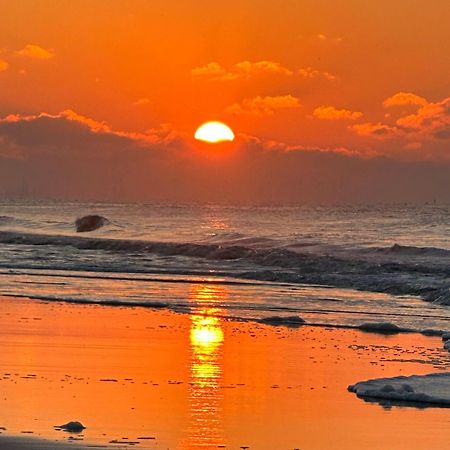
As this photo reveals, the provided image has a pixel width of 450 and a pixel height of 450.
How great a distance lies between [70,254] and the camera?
43.0 meters

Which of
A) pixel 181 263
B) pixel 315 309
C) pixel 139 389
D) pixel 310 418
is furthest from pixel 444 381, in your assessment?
pixel 181 263

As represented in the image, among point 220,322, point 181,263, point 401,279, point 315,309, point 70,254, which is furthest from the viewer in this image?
point 70,254

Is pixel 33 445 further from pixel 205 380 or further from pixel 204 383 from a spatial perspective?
pixel 205 380

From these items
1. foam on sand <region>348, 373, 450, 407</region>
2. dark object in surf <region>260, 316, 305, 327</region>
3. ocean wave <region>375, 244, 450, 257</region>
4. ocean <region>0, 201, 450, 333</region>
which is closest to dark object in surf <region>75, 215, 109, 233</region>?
ocean <region>0, 201, 450, 333</region>

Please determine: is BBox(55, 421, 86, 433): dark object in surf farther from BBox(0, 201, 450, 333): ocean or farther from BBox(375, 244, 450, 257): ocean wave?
BBox(375, 244, 450, 257): ocean wave

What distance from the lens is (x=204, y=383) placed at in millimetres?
11578

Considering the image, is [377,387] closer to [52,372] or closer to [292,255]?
[52,372]

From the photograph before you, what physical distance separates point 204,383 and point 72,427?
8.74ft

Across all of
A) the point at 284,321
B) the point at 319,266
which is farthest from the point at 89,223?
the point at 284,321

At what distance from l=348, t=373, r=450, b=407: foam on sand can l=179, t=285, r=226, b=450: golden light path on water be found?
5.30 feet

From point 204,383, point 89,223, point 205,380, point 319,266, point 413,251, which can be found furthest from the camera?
point 89,223

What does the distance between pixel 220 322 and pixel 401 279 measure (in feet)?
40.1

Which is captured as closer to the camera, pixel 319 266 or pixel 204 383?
pixel 204 383

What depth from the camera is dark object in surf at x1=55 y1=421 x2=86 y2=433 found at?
9.10 meters
